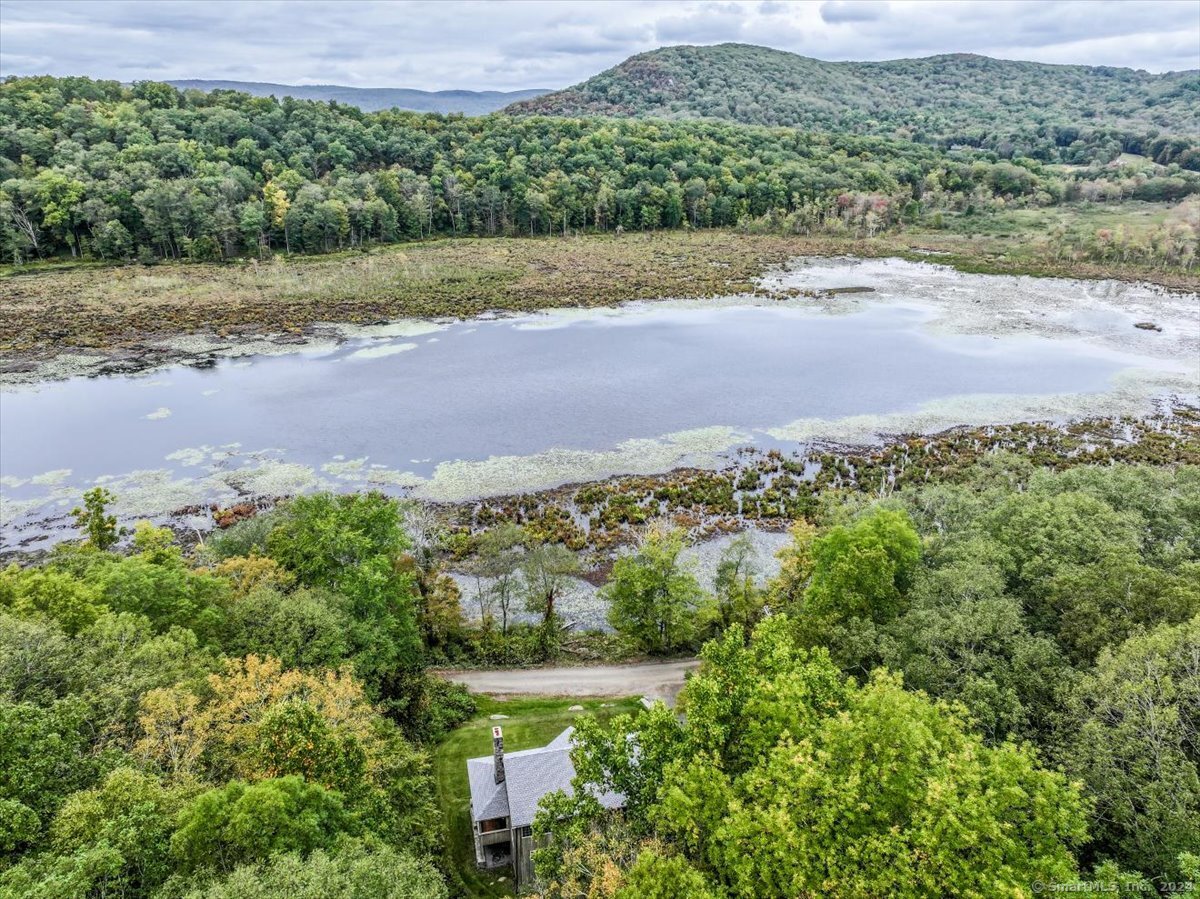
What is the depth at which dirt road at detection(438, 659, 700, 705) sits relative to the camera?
29047 millimetres

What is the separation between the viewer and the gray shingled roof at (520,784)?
2075cm

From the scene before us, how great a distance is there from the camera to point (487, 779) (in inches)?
872

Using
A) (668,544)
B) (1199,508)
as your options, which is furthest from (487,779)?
(1199,508)

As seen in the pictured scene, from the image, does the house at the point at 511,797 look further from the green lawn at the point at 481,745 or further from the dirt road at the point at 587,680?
the dirt road at the point at 587,680

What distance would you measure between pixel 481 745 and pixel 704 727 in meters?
13.4

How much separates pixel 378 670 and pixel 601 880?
48.0 feet

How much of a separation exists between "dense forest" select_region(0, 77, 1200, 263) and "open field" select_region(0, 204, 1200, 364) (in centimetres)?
719

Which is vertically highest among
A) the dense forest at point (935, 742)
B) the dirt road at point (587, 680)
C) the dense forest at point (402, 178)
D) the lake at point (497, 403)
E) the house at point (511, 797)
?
the dense forest at point (402, 178)

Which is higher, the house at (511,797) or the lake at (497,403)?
the lake at (497,403)

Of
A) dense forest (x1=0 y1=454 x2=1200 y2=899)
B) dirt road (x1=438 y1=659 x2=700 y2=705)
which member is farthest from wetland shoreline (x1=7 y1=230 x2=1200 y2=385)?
dirt road (x1=438 y1=659 x2=700 y2=705)

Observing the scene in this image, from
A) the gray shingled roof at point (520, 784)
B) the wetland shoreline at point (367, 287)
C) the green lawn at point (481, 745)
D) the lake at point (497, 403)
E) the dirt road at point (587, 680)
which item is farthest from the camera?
the wetland shoreline at point (367, 287)

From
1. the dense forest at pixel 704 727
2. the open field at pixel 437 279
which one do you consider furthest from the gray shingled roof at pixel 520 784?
the open field at pixel 437 279

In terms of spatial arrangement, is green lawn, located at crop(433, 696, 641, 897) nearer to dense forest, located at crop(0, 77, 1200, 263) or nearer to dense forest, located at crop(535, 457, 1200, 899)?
dense forest, located at crop(535, 457, 1200, 899)

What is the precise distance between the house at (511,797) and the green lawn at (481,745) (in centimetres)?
63
